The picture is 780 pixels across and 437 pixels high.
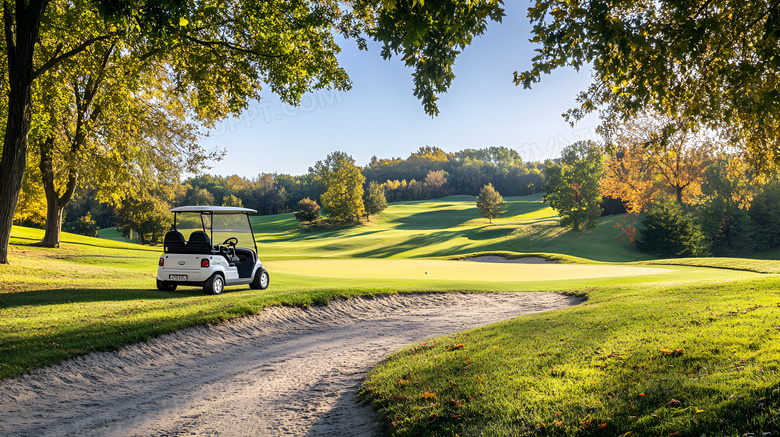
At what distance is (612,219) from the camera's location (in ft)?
172

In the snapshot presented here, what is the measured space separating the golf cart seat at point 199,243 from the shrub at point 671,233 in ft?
130

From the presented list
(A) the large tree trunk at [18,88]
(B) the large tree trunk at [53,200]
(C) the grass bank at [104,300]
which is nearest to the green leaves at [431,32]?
(C) the grass bank at [104,300]

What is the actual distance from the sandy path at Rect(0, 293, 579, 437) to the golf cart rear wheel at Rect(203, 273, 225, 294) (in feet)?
8.50

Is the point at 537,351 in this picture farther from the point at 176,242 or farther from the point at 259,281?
the point at 259,281

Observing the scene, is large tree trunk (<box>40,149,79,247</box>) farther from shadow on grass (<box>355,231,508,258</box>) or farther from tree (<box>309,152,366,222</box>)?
tree (<box>309,152,366,222</box>)

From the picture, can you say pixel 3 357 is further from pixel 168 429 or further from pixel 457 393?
pixel 457 393

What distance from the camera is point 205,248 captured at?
473 inches

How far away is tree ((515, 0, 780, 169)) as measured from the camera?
16.6ft

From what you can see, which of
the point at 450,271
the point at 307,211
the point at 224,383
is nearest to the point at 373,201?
the point at 307,211

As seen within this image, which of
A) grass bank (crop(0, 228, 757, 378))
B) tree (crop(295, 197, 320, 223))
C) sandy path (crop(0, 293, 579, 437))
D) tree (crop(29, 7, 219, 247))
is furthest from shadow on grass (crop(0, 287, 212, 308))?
tree (crop(295, 197, 320, 223))

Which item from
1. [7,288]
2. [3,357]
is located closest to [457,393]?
[3,357]

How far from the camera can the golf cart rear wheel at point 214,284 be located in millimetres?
12297

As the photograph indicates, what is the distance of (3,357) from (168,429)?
3.44 meters

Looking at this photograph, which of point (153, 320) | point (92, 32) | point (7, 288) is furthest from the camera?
point (92, 32)
